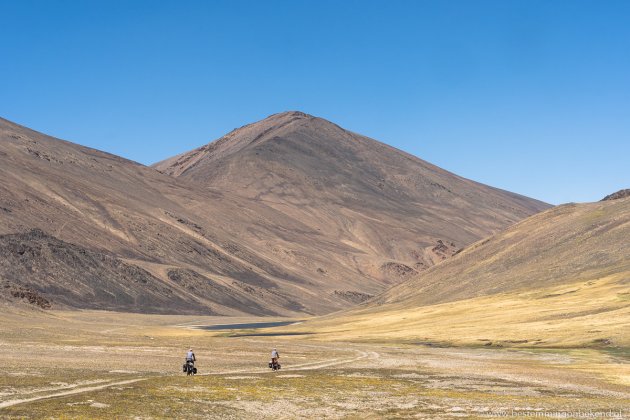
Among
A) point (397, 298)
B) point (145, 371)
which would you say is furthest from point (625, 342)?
point (397, 298)

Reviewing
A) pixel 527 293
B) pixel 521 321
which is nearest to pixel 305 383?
pixel 521 321

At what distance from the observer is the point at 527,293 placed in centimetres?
14250

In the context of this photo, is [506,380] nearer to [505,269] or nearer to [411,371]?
[411,371]

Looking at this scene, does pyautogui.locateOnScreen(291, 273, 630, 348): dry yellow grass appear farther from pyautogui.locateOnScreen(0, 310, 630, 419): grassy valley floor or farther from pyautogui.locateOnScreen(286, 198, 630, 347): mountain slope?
pyautogui.locateOnScreen(0, 310, 630, 419): grassy valley floor

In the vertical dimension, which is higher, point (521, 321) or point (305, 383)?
point (521, 321)

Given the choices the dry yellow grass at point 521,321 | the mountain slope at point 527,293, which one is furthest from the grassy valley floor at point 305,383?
the mountain slope at point 527,293

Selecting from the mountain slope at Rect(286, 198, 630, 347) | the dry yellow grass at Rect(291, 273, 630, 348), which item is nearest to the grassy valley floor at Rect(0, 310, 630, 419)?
the dry yellow grass at Rect(291, 273, 630, 348)

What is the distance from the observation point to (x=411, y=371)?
197 ft

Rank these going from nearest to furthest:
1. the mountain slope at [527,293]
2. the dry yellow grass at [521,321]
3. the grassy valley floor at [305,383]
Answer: the grassy valley floor at [305,383] → the dry yellow grass at [521,321] → the mountain slope at [527,293]

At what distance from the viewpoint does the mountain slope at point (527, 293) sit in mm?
102500

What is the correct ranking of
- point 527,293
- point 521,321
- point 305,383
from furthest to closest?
point 527,293 < point 521,321 < point 305,383

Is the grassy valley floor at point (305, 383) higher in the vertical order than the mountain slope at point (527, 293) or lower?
lower

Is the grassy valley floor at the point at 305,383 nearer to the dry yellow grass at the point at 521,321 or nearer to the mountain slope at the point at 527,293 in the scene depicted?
the dry yellow grass at the point at 521,321

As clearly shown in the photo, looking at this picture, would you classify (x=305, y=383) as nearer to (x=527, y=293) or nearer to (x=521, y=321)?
(x=521, y=321)
